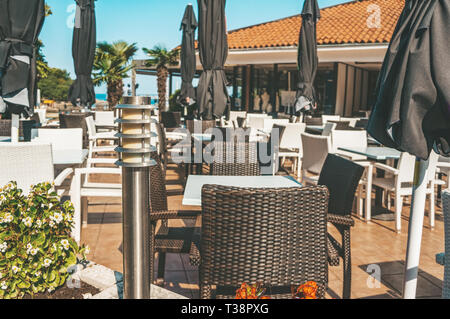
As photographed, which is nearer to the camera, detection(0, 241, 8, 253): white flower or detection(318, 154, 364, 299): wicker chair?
detection(0, 241, 8, 253): white flower

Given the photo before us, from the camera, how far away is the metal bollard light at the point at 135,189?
1139 mm

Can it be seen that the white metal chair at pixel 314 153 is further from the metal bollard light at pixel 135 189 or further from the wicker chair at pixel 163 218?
the metal bollard light at pixel 135 189

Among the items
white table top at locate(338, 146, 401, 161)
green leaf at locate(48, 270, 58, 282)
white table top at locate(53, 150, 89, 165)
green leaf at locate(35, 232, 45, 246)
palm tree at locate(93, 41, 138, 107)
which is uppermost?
palm tree at locate(93, 41, 138, 107)

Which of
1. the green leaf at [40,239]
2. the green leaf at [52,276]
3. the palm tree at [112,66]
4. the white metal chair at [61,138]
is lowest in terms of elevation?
the green leaf at [52,276]

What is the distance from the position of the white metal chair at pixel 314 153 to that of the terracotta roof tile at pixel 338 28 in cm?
754

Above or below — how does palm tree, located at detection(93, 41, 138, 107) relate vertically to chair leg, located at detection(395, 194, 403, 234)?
above

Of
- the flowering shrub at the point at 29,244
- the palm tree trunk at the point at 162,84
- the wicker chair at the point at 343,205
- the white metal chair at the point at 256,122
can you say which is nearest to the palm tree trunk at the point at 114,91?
the palm tree trunk at the point at 162,84

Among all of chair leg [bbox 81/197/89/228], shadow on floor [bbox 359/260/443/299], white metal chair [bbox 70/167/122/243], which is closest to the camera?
shadow on floor [bbox 359/260/443/299]

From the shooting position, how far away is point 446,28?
173cm

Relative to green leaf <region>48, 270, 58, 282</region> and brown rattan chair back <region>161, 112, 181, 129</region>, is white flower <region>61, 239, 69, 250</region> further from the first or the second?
brown rattan chair back <region>161, 112, 181, 129</region>

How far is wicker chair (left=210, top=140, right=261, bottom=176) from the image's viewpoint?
11.6 feet

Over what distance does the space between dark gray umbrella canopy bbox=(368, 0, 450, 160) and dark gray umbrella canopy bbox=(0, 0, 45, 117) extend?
3.06 meters

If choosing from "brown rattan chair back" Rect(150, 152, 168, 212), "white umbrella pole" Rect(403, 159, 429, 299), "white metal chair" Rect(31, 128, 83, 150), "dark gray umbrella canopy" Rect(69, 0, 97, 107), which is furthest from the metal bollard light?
"dark gray umbrella canopy" Rect(69, 0, 97, 107)

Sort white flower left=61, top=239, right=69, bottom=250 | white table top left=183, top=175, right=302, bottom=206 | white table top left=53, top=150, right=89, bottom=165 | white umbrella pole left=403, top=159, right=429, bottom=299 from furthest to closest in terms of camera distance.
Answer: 1. white table top left=53, top=150, right=89, bottom=165
2. white table top left=183, top=175, right=302, bottom=206
3. white umbrella pole left=403, top=159, right=429, bottom=299
4. white flower left=61, top=239, right=69, bottom=250
